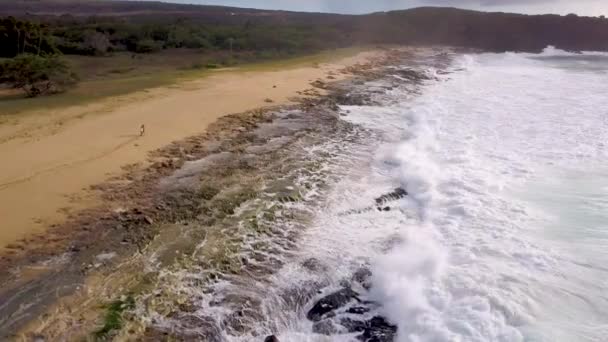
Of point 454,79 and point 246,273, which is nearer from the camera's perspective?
point 246,273

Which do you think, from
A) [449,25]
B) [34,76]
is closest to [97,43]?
[34,76]

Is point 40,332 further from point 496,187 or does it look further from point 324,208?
point 496,187

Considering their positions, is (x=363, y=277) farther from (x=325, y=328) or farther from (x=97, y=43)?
(x=97, y=43)

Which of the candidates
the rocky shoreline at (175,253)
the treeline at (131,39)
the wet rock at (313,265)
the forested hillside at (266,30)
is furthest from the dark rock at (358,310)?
the forested hillside at (266,30)

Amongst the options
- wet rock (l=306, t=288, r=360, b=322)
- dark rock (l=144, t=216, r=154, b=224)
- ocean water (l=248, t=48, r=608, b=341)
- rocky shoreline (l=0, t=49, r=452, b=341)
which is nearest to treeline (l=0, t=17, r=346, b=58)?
rocky shoreline (l=0, t=49, r=452, b=341)

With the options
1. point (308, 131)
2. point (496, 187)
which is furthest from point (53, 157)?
point (496, 187)
